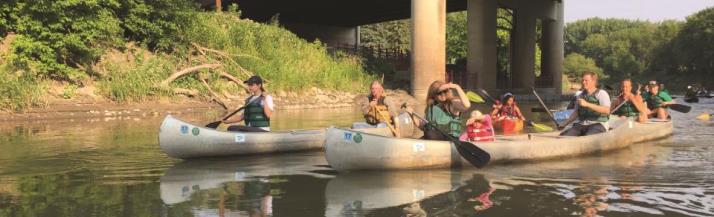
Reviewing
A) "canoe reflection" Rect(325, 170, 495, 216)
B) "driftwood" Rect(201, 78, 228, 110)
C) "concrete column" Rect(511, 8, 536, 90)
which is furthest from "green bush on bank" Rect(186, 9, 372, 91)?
"canoe reflection" Rect(325, 170, 495, 216)

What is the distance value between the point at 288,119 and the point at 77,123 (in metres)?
5.45

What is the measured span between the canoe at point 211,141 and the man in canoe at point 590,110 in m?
4.51

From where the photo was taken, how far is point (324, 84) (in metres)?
27.8

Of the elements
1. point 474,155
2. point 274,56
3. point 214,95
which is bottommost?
point 474,155

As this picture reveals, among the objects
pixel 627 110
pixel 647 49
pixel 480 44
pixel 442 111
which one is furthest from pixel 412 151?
pixel 647 49

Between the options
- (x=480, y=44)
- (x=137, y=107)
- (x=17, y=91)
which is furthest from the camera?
(x=480, y=44)

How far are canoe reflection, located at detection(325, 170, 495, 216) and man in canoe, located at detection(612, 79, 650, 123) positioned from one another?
5932mm

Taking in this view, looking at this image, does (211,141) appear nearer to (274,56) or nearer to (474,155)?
(474,155)

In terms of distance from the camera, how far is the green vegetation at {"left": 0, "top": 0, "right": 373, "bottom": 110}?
19.8 metres

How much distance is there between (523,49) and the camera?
41094mm

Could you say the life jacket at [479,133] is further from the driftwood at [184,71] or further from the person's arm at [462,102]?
the driftwood at [184,71]

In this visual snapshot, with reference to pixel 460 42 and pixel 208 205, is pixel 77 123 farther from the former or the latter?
pixel 460 42

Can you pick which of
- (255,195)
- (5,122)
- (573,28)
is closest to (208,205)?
(255,195)

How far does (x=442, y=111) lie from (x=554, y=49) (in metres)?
37.7
